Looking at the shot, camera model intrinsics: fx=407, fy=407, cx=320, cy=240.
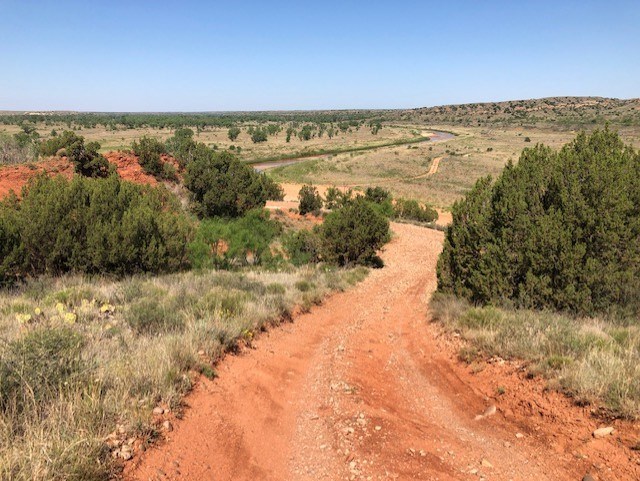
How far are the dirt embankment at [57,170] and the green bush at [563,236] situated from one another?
61.0 ft

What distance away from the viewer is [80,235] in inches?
471

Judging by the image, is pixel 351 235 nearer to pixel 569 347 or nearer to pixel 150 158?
pixel 569 347

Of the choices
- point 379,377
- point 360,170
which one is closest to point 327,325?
point 379,377

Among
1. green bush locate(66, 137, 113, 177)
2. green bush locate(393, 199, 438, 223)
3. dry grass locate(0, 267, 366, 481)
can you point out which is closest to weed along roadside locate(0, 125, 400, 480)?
dry grass locate(0, 267, 366, 481)

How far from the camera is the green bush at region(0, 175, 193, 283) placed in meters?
11.3

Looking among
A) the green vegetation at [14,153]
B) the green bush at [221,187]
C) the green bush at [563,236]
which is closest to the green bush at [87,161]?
the green bush at [221,187]

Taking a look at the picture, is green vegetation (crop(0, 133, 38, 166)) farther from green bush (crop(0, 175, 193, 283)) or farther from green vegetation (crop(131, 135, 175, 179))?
green bush (crop(0, 175, 193, 283))

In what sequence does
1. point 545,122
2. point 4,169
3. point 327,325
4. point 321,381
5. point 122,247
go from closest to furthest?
point 321,381, point 327,325, point 122,247, point 4,169, point 545,122

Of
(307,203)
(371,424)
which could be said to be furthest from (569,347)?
(307,203)

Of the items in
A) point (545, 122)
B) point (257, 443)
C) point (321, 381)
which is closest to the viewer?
point (257, 443)

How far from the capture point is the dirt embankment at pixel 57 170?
22078 mm

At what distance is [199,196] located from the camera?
27094 mm

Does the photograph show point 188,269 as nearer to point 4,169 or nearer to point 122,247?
point 122,247

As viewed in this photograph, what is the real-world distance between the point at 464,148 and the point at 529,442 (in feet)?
292
